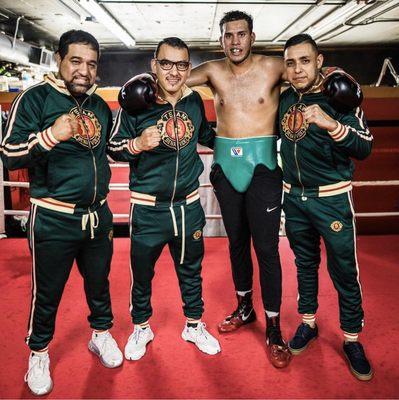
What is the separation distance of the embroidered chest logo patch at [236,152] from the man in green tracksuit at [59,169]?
69 cm

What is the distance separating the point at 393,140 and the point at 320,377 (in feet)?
11.2

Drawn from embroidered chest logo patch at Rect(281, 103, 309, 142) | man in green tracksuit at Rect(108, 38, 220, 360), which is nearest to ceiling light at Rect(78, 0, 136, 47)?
man in green tracksuit at Rect(108, 38, 220, 360)

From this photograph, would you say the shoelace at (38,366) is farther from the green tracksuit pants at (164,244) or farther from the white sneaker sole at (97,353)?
the green tracksuit pants at (164,244)

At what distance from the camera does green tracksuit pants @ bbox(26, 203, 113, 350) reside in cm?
177

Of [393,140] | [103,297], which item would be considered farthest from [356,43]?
[103,297]

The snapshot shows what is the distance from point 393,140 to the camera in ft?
14.6

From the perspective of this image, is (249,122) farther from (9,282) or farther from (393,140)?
(393,140)

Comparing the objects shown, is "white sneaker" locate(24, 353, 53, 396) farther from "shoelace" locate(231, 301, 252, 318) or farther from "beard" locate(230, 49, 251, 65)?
"beard" locate(230, 49, 251, 65)

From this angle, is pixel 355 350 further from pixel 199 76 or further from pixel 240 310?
pixel 199 76

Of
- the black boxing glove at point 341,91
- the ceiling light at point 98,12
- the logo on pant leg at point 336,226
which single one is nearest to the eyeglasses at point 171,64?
the black boxing glove at point 341,91

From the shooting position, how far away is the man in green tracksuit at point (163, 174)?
1890mm

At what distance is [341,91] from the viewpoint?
68.9 inches

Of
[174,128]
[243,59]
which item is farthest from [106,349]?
[243,59]

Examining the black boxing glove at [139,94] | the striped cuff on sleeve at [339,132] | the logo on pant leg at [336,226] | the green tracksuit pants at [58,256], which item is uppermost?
the black boxing glove at [139,94]
